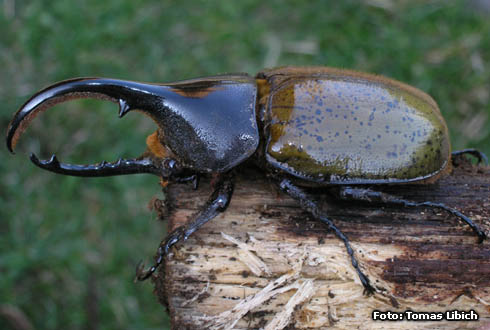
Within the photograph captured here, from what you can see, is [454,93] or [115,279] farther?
[454,93]

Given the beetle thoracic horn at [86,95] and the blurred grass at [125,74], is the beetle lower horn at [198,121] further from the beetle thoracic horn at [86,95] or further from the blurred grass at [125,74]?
the blurred grass at [125,74]

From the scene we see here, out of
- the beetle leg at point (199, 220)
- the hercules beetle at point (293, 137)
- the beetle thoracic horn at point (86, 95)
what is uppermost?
the beetle thoracic horn at point (86, 95)

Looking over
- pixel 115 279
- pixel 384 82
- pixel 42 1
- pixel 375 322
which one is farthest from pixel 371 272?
pixel 42 1

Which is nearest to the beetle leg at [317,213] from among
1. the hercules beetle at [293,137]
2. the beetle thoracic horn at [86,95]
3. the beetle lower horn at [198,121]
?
the hercules beetle at [293,137]

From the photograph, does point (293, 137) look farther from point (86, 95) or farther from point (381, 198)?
point (86, 95)

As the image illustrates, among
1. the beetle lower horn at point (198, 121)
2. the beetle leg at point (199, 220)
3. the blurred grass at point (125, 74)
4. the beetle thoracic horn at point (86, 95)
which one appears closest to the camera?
the beetle thoracic horn at point (86, 95)

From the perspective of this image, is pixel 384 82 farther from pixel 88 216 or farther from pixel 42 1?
pixel 42 1

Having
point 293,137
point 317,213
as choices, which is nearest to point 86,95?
point 293,137
